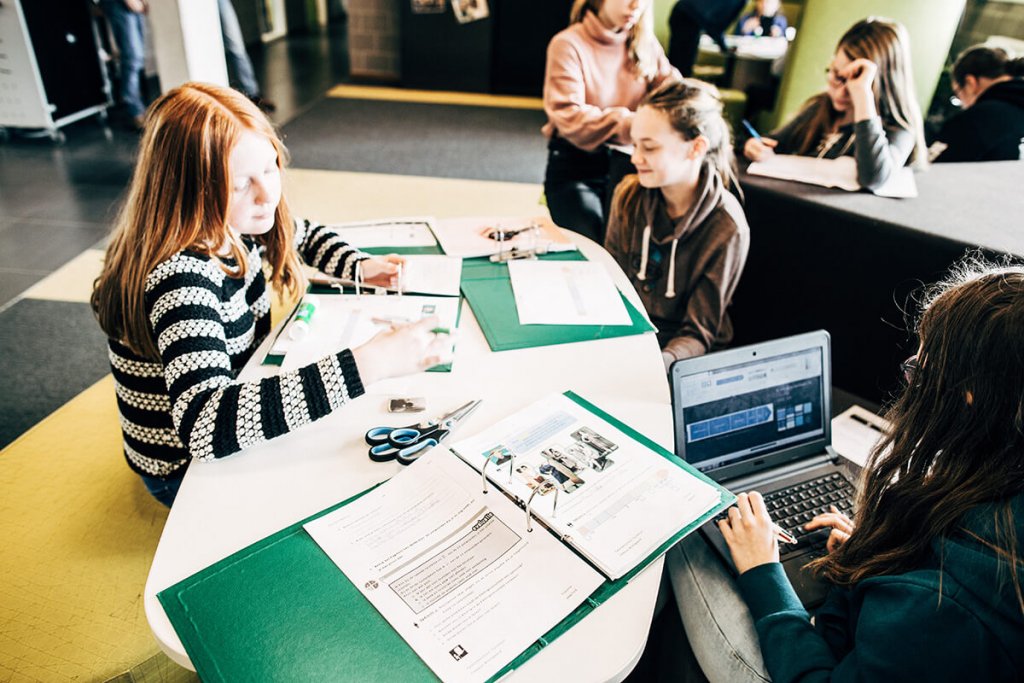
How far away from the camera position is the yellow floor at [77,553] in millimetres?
934

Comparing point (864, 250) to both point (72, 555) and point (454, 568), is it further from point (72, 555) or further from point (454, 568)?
point (72, 555)

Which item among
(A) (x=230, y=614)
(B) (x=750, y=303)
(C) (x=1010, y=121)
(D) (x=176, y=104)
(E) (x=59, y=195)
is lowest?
(E) (x=59, y=195)

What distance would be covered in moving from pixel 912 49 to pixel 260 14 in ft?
21.4

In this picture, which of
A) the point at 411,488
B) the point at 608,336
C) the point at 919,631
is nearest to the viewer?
the point at 919,631

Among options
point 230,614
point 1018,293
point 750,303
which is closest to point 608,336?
point 1018,293

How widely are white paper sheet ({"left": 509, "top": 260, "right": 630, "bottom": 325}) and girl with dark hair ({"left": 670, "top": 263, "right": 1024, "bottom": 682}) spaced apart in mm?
494

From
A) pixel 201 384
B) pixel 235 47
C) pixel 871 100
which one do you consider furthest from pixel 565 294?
pixel 235 47

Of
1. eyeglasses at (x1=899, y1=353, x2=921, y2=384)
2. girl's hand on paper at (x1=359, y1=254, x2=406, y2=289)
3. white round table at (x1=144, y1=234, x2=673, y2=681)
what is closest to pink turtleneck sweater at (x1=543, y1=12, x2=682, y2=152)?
girl's hand on paper at (x1=359, y1=254, x2=406, y2=289)

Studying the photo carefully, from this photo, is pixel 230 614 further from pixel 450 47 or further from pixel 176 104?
pixel 450 47

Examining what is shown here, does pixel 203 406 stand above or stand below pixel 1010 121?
below

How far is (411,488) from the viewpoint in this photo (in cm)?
90

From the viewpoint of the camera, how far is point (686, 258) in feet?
5.70

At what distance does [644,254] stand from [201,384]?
1176 millimetres

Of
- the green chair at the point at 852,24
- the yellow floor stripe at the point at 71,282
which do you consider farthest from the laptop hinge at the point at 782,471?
the yellow floor stripe at the point at 71,282
